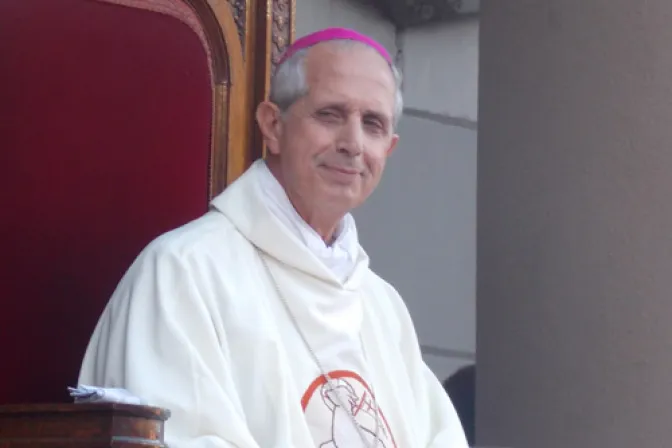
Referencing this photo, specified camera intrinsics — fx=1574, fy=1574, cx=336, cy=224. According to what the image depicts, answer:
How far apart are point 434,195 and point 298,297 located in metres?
1.89

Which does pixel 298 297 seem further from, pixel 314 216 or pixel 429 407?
pixel 429 407

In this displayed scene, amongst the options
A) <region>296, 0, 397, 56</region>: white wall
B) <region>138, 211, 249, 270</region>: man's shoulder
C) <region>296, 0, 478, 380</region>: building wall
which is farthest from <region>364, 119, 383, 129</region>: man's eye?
<region>296, 0, 478, 380</region>: building wall

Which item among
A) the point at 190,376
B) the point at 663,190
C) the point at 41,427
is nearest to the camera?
the point at 41,427

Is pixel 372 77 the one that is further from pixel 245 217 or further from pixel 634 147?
pixel 634 147

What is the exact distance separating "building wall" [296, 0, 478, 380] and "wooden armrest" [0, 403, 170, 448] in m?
2.70

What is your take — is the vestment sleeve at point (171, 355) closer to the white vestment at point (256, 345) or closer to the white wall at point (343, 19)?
the white vestment at point (256, 345)

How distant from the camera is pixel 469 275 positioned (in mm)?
5109

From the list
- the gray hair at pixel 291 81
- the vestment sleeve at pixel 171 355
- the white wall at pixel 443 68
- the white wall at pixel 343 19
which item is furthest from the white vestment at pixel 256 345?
the white wall at pixel 443 68

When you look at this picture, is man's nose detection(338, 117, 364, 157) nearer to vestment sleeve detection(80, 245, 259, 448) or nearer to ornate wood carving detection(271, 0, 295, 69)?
vestment sleeve detection(80, 245, 259, 448)

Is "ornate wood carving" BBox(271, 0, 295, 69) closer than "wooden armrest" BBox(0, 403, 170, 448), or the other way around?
"wooden armrest" BBox(0, 403, 170, 448)

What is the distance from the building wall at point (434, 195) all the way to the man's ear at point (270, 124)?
160 centimetres

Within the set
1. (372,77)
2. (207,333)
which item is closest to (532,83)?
(372,77)

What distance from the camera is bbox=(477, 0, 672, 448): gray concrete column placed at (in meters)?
4.21

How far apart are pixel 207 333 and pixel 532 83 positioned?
1.90 m
